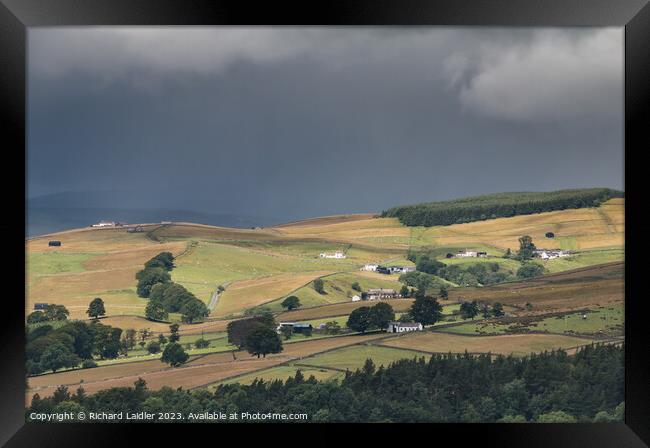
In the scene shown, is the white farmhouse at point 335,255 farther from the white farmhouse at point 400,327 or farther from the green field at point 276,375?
the green field at point 276,375

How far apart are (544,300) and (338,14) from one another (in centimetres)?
769

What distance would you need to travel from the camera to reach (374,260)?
36.0 ft

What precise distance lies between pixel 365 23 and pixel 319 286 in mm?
6711

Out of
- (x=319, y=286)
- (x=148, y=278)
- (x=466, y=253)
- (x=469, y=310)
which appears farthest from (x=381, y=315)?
(x=148, y=278)

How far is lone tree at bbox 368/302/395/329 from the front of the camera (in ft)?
33.9

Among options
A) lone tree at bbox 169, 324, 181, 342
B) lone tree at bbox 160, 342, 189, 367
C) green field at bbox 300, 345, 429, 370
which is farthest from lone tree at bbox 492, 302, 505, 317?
lone tree at bbox 169, 324, 181, 342

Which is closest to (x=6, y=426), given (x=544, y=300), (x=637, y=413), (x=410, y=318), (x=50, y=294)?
(x=637, y=413)

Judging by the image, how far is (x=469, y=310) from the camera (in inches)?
412

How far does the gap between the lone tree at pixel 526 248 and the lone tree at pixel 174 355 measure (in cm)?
587

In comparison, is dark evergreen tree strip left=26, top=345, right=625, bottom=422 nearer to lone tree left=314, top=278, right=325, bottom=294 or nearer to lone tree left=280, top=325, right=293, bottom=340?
lone tree left=280, top=325, right=293, bottom=340

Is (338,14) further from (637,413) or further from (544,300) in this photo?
(544,300)

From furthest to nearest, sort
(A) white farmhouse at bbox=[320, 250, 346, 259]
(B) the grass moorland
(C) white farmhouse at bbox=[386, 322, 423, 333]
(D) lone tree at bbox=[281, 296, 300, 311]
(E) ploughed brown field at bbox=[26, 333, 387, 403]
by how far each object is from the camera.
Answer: (A) white farmhouse at bbox=[320, 250, 346, 259] → (D) lone tree at bbox=[281, 296, 300, 311] → (C) white farmhouse at bbox=[386, 322, 423, 333] → (B) the grass moorland → (E) ploughed brown field at bbox=[26, 333, 387, 403]

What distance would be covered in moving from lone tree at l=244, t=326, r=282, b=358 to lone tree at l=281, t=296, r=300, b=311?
50 cm

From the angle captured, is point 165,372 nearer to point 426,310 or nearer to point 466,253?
point 426,310
